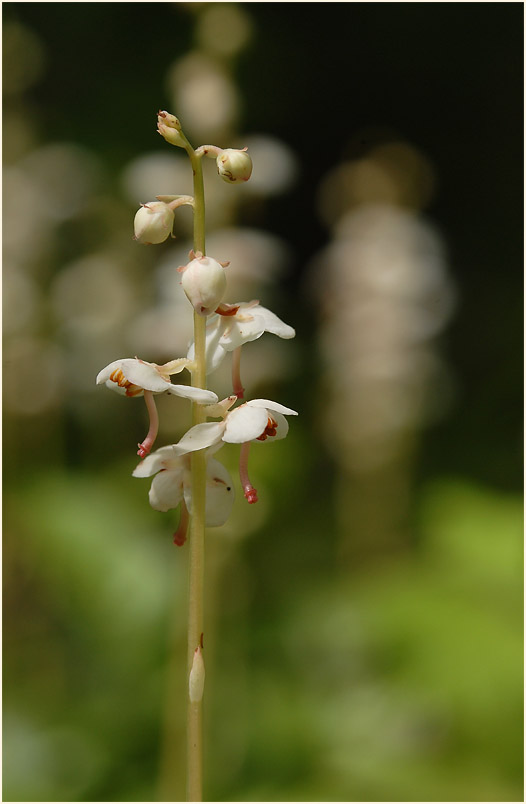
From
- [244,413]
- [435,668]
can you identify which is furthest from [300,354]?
[244,413]

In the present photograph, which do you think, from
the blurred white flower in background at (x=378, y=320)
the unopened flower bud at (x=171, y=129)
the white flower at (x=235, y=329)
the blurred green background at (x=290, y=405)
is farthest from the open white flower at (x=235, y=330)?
the blurred white flower in background at (x=378, y=320)

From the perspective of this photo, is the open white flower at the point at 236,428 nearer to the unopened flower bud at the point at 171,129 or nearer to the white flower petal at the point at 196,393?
the white flower petal at the point at 196,393

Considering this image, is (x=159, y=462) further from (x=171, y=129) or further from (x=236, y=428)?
(x=171, y=129)

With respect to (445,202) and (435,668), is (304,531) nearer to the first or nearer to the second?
(435,668)

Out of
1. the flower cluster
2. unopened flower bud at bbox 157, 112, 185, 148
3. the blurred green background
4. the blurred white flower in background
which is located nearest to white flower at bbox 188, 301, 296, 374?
the flower cluster

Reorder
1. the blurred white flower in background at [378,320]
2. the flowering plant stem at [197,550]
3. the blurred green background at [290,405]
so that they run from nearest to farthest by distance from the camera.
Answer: the flowering plant stem at [197,550], the blurred green background at [290,405], the blurred white flower in background at [378,320]

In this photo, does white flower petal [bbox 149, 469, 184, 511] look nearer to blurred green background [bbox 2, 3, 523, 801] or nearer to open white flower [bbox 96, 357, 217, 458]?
open white flower [bbox 96, 357, 217, 458]

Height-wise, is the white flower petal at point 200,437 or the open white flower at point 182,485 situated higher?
the white flower petal at point 200,437
